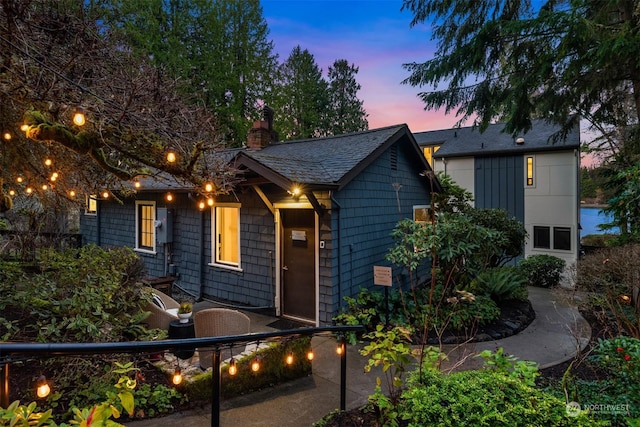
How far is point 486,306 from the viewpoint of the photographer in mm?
6969

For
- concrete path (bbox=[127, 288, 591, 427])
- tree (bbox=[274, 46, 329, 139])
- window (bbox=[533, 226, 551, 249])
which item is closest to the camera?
concrete path (bbox=[127, 288, 591, 427])

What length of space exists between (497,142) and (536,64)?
7.27m

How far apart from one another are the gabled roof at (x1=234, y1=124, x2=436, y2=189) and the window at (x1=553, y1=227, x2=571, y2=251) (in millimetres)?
7080

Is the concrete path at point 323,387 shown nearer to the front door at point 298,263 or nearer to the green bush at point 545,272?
the front door at point 298,263

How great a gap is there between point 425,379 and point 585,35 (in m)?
7.31

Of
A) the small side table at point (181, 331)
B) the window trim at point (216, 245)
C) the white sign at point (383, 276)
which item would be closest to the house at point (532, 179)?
the white sign at point (383, 276)

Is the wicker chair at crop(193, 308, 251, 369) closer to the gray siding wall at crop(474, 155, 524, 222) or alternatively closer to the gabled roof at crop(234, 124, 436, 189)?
the gabled roof at crop(234, 124, 436, 189)

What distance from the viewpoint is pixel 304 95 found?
2823cm

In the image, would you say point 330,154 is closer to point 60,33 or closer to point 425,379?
point 60,33

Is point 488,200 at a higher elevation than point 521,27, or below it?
below

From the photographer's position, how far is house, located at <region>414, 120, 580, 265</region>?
12664 mm

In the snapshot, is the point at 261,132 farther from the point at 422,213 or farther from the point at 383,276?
the point at 383,276

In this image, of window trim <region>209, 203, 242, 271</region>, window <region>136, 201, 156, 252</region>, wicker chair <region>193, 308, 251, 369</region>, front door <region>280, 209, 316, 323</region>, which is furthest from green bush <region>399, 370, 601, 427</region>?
window <region>136, 201, 156, 252</region>

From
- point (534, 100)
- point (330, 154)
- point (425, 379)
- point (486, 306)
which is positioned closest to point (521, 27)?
point (534, 100)
